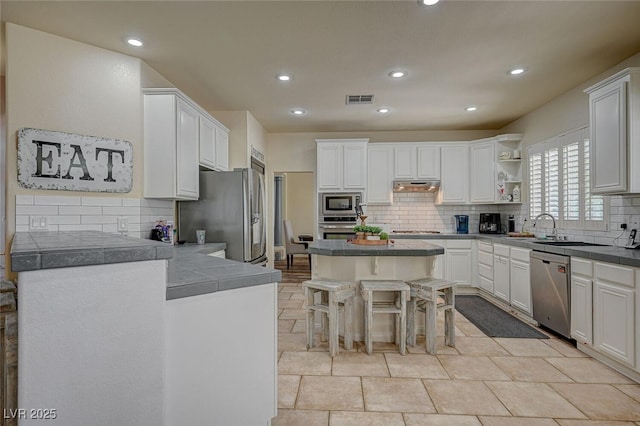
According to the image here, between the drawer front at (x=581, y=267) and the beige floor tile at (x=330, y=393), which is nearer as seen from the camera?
the beige floor tile at (x=330, y=393)

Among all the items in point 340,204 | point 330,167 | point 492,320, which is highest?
point 330,167

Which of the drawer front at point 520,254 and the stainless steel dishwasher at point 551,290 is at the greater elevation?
the drawer front at point 520,254

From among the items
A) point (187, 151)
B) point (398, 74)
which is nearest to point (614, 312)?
point (398, 74)

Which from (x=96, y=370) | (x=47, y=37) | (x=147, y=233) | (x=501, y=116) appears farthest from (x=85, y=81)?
(x=501, y=116)

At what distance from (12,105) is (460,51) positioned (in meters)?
3.75

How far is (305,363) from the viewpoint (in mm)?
2752

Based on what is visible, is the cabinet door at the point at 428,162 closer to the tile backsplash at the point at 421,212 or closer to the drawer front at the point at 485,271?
the tile backsplash at the point at 421,212

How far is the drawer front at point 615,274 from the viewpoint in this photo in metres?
2.43

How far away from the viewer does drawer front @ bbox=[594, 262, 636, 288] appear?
2432 millimetres

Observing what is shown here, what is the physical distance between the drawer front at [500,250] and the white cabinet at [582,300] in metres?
1.25

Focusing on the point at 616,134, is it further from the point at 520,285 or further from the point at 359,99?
the point at 359,99

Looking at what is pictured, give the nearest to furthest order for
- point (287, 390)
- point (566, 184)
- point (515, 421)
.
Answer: point (515, 421) < point (287, 390) < point (566, 184)

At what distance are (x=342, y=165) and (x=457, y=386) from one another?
3.86 meters

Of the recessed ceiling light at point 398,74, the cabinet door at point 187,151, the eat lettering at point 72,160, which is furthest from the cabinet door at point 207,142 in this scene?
the recessed ceiling light at point 398,74
